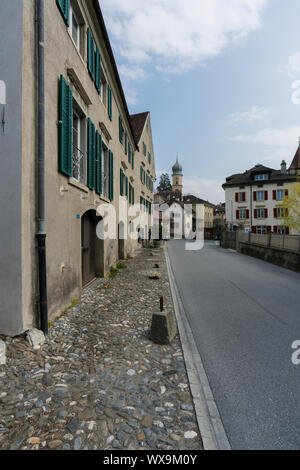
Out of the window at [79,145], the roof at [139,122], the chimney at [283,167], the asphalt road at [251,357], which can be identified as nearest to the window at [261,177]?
the chimney at [283,167]

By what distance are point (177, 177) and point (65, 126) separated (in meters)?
86.5

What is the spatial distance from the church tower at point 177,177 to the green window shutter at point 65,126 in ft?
271

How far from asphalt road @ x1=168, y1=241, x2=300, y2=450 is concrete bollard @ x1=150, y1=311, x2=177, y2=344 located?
0.49 metres

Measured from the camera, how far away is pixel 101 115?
846 centimetres

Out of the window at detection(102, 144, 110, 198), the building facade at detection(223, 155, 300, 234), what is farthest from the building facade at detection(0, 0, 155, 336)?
the building facade at detection(223, 155, 300, 234)

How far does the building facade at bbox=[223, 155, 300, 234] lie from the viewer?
35.7m

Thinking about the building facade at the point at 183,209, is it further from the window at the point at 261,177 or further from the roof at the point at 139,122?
the roof at the point at 139,122

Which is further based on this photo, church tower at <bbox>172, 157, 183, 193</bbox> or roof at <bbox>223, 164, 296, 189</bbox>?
church tower at <bbox>172, 157, 183, 193</bbox>

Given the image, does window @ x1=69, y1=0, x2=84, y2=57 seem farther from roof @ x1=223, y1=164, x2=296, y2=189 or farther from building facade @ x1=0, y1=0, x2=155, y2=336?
roof @ x1=223, y1=164, x2=296, y2=189

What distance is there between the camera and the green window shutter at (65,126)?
4805 mm

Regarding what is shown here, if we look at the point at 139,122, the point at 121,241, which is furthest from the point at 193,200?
the point at 121,241

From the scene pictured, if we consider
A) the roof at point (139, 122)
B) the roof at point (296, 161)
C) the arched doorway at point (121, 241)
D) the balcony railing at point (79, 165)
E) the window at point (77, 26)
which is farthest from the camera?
the roof at point (296, 161)

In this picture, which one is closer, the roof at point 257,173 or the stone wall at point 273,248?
the stone wall at point 273,248

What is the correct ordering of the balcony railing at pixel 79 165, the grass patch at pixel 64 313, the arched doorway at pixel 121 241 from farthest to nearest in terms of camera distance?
1. the arched doorway at pixel 121 241
2. the balcony railing at pixel 79 165
3. the grass patch at pixel 64 313
